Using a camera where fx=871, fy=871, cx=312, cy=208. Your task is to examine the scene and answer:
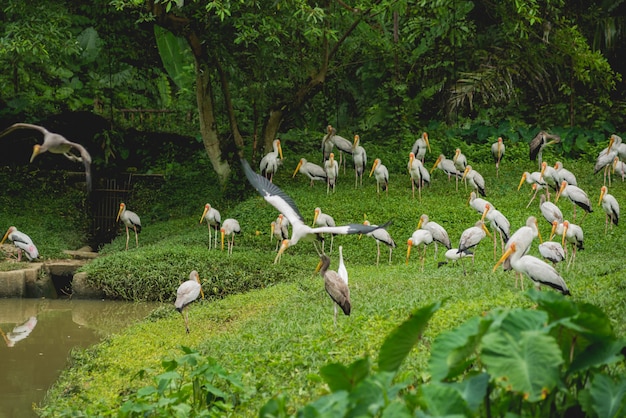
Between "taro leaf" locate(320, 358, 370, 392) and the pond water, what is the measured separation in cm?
388

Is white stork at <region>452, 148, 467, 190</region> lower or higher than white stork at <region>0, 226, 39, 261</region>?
higher

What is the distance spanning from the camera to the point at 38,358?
9.03 m

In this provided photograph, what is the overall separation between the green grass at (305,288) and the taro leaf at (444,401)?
131cm

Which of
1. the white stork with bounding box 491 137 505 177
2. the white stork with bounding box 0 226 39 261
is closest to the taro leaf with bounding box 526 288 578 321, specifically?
the white stork with bounding box 0 226 39 261

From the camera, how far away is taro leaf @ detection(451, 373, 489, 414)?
11.9 feet

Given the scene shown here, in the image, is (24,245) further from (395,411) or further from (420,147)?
(395,411)

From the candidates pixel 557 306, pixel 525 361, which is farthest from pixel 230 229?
pixel 525 361

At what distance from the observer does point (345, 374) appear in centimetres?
400

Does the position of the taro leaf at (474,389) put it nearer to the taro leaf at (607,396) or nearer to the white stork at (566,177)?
the taro leaf at (607,396)

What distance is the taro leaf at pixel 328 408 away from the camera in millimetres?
3613

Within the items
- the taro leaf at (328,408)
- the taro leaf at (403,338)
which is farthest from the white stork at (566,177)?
the taro leaf at (328,408)

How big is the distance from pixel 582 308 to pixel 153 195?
14.9 metres

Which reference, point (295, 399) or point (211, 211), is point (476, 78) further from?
point (295, 399)

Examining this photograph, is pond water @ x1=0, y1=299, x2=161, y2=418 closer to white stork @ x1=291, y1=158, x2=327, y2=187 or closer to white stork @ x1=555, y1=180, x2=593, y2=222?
white stork @ x1=291, y1=158, x2=327, y2=187
